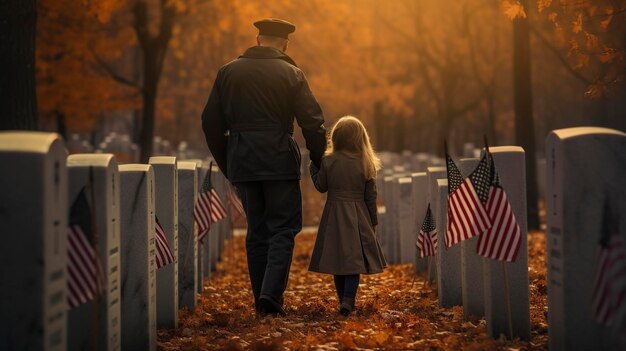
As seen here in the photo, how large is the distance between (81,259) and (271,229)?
3.02 meters

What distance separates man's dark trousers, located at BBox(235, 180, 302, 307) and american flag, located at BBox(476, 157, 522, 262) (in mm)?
2118

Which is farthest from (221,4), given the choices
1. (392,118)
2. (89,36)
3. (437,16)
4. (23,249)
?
(392,118)

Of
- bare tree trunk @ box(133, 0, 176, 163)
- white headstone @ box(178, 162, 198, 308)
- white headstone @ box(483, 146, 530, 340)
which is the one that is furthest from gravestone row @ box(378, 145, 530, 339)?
bare tree trunk @ box(133, 0, 176, 163)

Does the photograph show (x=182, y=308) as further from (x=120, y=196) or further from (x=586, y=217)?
(x=586, y=217)

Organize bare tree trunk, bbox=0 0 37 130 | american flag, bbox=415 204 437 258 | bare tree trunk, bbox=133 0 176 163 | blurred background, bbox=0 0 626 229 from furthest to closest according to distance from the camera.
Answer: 1. bare tree trunk, bbox=133 0 176 163
2. blurred background, bbox=0 0 626 229
3. bare tree trunk, bbox=0 0 37 130
4. american flag, bbox=415 204 437 258

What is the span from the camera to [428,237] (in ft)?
29.8

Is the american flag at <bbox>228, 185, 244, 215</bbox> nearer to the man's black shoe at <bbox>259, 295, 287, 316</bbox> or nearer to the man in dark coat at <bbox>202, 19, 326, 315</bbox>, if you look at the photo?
the man in dark coat at <bbox>202, 19, 326, 315</bbox>

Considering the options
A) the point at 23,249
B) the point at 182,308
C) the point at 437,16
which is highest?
the point at 437,16

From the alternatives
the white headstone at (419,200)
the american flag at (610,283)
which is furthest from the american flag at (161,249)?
the white headstone at (419,200)

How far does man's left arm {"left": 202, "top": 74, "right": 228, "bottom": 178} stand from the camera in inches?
315

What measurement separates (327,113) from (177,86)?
16.8m

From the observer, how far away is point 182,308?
842 centimetres

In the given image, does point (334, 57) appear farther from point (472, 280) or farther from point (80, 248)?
point (80, 248)

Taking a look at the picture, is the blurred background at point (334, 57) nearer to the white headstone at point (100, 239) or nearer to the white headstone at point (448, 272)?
the white headstone at point (448, 272)
